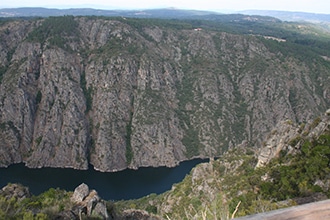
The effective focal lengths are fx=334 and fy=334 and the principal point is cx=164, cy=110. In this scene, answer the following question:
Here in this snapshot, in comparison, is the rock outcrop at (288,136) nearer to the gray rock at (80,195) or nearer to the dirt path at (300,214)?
the gray rock at (80,195)

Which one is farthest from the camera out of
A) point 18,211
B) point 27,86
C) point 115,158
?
point 27,86

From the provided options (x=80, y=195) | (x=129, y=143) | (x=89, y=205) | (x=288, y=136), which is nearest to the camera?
(x=89, y=205)

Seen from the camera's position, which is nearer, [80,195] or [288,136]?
[80,195]

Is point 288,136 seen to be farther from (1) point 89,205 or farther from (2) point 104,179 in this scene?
(2) point 104,179

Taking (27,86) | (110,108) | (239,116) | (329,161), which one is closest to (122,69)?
(110,108)

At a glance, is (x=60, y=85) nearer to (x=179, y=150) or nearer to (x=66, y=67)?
(x=66, y=67)

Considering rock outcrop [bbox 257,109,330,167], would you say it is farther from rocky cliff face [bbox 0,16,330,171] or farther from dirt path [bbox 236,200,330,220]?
rocky cliff face [bbox 0,16,330,171]

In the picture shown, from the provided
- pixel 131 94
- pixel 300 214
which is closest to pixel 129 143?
pixel 131 94
